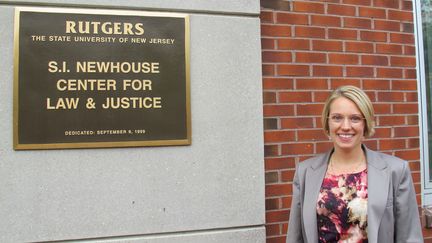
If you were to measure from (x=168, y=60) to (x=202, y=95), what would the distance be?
31 cm

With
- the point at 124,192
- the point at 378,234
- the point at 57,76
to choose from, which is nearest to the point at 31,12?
the point at 57,76

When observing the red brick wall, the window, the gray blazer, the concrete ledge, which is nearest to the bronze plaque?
the concrete ledge

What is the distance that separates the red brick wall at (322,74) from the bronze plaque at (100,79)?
650 mm

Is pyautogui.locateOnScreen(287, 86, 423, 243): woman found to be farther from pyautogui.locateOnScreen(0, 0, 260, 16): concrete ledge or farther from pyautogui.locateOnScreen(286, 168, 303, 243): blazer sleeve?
pyautogui.locateOnScreen(0, 0, 260, 16): concrete ledge

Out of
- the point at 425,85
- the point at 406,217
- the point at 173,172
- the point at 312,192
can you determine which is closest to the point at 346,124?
the point at 312,192

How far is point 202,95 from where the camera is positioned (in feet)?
8.50

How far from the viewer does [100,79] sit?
7.95 ft

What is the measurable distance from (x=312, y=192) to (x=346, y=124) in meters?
0.39

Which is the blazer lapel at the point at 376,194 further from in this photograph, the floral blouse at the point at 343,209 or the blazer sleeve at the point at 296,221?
the blazer sleeve at the point at 296,221

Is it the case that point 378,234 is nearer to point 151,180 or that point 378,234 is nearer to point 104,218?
point 151,180

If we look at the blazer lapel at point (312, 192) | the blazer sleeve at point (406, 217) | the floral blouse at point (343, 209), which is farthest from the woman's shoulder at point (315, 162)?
the blazer sleeve at point (406, 217)

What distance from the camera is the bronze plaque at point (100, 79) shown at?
2.33 meters

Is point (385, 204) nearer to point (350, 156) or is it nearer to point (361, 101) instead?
point (350, 156)

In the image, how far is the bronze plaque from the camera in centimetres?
233
